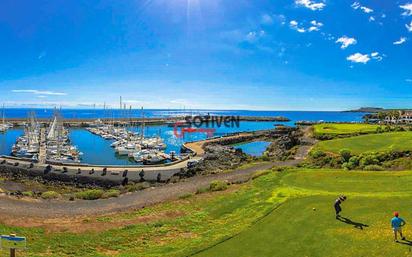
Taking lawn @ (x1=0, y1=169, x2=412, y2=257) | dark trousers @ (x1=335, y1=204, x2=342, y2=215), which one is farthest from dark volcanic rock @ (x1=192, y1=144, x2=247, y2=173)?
dark trousers @ (x1=335, y1=204, x2=342, y2=215)

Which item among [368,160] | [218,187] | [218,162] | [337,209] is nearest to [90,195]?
[218,187]

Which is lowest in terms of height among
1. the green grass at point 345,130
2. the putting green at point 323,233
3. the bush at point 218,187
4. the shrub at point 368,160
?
the bush at point 218,187

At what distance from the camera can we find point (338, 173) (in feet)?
109

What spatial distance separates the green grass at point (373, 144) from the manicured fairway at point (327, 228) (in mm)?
28628

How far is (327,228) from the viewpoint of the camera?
18.2m

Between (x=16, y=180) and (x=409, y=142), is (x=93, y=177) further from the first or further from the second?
(x=409, y=142)

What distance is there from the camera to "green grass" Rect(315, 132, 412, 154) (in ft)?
174

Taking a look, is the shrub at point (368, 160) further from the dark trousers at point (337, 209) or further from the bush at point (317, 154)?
the dark trousers at point (337, 209)

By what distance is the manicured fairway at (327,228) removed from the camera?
615 inches

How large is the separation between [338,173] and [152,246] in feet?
67.0

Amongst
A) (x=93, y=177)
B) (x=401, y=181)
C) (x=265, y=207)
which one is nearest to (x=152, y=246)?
(x=265, y=207)

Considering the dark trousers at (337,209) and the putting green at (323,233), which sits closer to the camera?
the putting green at (323,233)

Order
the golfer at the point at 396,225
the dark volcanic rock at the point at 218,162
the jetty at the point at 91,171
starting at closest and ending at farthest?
1. the golfer at the point at 396,225
2. the jetty at the point at 91,171
3. the dark volcanic rock at the point at 218,162

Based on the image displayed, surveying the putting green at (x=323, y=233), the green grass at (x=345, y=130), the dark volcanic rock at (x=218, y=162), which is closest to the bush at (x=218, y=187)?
the putting green at (x=323, y=233)
